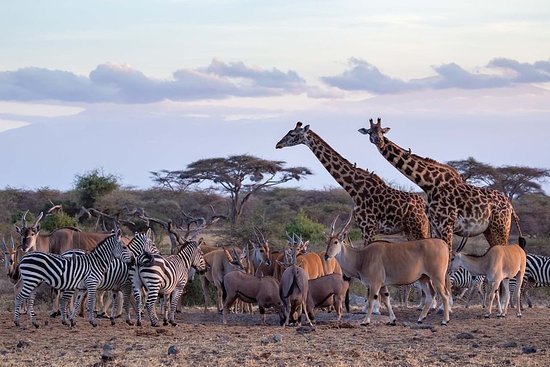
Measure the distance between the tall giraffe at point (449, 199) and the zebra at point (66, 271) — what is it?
16.3 feet

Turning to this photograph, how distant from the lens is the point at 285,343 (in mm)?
13469

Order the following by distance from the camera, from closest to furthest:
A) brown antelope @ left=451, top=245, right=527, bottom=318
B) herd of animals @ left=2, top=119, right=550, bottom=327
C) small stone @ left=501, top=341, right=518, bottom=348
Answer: small stone @ left=501, top=341, right=518, bottom=348 → herd of animals @ left=2, top=119, right=550, bottom=327 → brown antelope @ left=451, top=245, right=527, bottom=318

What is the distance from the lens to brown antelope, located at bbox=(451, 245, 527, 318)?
16.7 m

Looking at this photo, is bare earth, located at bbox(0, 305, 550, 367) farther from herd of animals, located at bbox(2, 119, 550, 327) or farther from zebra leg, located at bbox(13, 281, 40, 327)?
herd of animals, located at bbox(2, 119, 550, 327)

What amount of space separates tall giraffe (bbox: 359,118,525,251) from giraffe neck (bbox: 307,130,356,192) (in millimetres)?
764

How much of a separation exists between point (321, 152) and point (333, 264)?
85.8 inches

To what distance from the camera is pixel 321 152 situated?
18828 millimetres

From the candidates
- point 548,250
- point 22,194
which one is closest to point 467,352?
point 548,250

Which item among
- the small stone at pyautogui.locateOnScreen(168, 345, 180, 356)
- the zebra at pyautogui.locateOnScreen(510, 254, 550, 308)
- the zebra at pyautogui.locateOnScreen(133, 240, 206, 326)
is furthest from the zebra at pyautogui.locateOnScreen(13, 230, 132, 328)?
the zebra at pyautogui.locateOnScreen(510, 254, 550, 308)

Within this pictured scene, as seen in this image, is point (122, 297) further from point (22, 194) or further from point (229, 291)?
point (22, 194)

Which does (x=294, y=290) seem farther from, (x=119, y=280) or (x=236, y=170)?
(x=236, y=170)

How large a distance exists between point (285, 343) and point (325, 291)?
120 inches

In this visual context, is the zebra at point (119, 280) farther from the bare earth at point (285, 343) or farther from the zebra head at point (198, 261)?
the zebra head at point (198, 261)

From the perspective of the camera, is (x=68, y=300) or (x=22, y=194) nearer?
(x=68, y=300)
